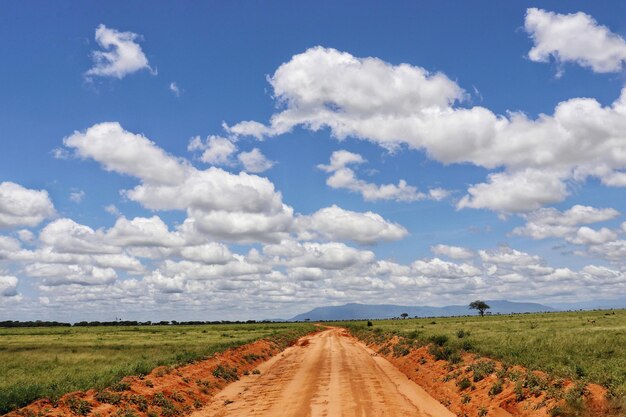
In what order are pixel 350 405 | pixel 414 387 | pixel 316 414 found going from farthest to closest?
pixel 414 387 → pixel 350 405 → pixel 316 414

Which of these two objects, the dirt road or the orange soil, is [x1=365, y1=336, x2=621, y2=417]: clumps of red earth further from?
the dirt road

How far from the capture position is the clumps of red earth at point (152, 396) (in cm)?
1617

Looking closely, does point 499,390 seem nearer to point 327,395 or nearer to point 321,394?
point 327,395

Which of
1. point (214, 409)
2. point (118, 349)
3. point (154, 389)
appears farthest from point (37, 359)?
point (214, 409)

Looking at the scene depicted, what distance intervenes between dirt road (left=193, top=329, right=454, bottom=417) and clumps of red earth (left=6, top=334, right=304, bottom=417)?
0.86 meters

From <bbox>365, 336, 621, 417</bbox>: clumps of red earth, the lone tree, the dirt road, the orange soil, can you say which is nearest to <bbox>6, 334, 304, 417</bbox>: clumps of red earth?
the orange soil

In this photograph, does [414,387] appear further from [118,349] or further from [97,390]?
[118,349]

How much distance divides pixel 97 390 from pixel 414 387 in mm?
14479

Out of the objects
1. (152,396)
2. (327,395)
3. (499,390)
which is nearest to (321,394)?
(327,395)

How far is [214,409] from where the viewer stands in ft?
65.1

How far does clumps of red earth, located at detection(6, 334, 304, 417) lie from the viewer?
16172mm

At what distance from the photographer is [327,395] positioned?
67.7 feet

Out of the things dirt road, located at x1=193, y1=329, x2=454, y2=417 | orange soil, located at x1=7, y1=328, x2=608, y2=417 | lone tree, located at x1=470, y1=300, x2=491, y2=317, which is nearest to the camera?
orange soil, located at x1=7, y1=328, x2=608, y2=417

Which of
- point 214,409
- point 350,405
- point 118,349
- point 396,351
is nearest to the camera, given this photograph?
point 350,405
